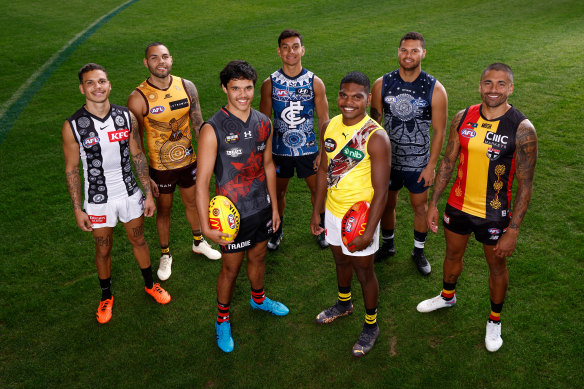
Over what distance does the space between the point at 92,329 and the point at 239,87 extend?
9.24ft

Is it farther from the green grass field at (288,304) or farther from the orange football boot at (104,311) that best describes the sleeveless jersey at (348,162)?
the orange football boot at (104,311)

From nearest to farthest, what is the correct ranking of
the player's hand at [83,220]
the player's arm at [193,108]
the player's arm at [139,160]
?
the player's hand at [83,220] → the player's arm at [139,160] → the player's arm at [193,108]

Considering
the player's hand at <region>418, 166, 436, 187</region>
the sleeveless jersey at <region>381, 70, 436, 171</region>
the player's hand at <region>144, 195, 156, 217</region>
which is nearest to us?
the player's hand at <region>144, 195, 156, 217</region>

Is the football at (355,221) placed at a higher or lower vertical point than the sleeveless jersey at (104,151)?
lower

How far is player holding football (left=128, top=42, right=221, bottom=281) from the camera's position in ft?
16.1

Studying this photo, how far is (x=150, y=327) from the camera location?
4.72m

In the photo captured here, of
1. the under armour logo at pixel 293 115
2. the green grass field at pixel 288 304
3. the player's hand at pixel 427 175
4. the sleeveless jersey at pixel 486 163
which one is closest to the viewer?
the sleeveless jersey at pixel 486 163

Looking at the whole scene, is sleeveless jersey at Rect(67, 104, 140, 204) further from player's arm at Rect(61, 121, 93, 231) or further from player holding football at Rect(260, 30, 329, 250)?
player holding football at Rect(260, 30, 329, 250)

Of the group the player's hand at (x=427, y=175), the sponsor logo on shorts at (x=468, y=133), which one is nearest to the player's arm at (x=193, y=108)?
the player's hand at (x=427, y=175)

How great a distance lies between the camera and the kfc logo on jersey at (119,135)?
432 cm

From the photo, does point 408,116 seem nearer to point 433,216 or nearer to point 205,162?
point 433,216

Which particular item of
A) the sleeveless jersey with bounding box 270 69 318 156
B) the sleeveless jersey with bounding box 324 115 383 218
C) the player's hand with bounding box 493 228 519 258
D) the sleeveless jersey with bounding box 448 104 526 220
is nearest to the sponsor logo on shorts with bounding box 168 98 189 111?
the sleeveless jersey with bounding box 270 69 318 156

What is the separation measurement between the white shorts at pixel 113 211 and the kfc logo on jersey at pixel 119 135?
58 cm

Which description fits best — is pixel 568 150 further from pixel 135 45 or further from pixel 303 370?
pixel 135 45
